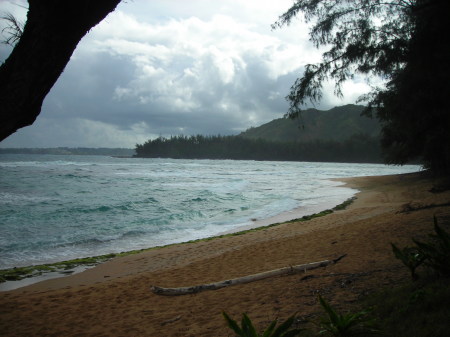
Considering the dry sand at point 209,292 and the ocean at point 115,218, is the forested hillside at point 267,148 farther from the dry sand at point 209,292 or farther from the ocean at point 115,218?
the dry sand at point 209,292

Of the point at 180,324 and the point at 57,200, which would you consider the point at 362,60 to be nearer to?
the point at 180,324

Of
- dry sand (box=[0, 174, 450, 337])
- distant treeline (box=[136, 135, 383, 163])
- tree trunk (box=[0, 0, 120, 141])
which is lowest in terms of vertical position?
dry sand (box=[0, 174, 450, 337])

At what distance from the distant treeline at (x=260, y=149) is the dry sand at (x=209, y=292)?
12230 centimetres

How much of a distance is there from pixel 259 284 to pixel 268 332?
10.1 feet

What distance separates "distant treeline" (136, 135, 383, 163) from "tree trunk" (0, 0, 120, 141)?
12886 cm

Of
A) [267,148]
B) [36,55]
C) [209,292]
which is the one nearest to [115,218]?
[209,292]

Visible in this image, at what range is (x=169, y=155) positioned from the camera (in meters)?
184

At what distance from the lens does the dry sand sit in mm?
4504

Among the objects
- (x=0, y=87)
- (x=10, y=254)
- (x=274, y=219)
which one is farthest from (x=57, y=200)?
(x=0, y=87)

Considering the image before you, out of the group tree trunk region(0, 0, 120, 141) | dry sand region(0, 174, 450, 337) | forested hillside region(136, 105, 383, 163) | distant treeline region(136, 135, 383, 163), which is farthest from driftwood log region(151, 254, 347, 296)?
distant treeline region(136, 135, 383, 163)

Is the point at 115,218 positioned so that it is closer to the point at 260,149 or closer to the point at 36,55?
the point at 36,55

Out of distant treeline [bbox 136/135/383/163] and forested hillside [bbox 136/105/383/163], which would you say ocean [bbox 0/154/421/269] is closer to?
forested hillside [bbox 136/105/383/163]

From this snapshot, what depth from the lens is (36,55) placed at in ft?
7.47

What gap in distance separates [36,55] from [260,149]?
163 m
